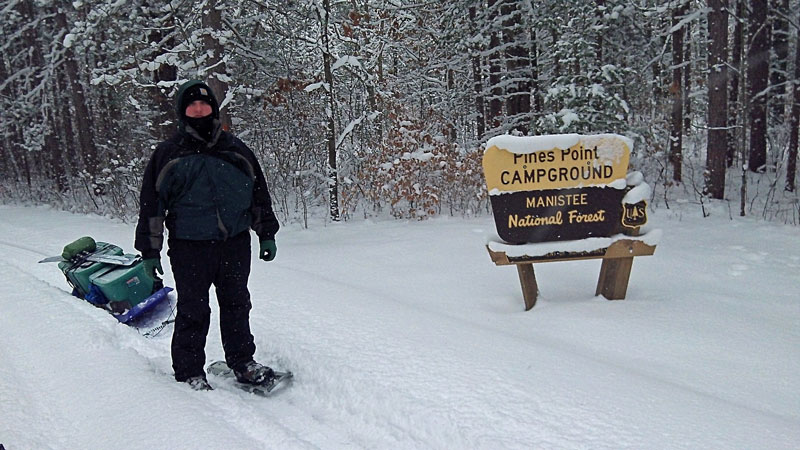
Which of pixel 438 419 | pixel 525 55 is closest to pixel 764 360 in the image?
pixel 438 419

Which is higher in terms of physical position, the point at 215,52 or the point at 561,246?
the point at 215,52

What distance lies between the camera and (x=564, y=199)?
4758mm

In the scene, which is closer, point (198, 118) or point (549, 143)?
point (198, 118)

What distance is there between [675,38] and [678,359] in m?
15.8

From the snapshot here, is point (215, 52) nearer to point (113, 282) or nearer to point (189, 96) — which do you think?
point (113, 282)

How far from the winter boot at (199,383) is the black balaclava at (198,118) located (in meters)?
1.61


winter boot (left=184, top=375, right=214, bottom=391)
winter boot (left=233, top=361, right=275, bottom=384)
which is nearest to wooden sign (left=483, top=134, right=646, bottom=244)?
winter boot (left=233, top=361, right=275, bottom=384)

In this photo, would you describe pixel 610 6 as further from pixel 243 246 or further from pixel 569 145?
pixel 243 246

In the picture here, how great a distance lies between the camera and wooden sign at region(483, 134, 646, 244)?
184 inches

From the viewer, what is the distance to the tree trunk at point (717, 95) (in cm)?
1084

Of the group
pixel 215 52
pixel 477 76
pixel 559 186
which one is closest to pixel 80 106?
pixel 215 52

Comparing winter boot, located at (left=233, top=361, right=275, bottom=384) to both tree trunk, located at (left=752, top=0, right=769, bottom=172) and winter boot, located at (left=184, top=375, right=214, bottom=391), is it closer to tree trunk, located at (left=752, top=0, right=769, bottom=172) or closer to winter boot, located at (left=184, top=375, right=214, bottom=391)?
winter boot, located at (left=184, top=375, right=214, bottom=391)

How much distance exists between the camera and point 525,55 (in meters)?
13.8

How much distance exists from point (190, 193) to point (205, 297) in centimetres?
73
